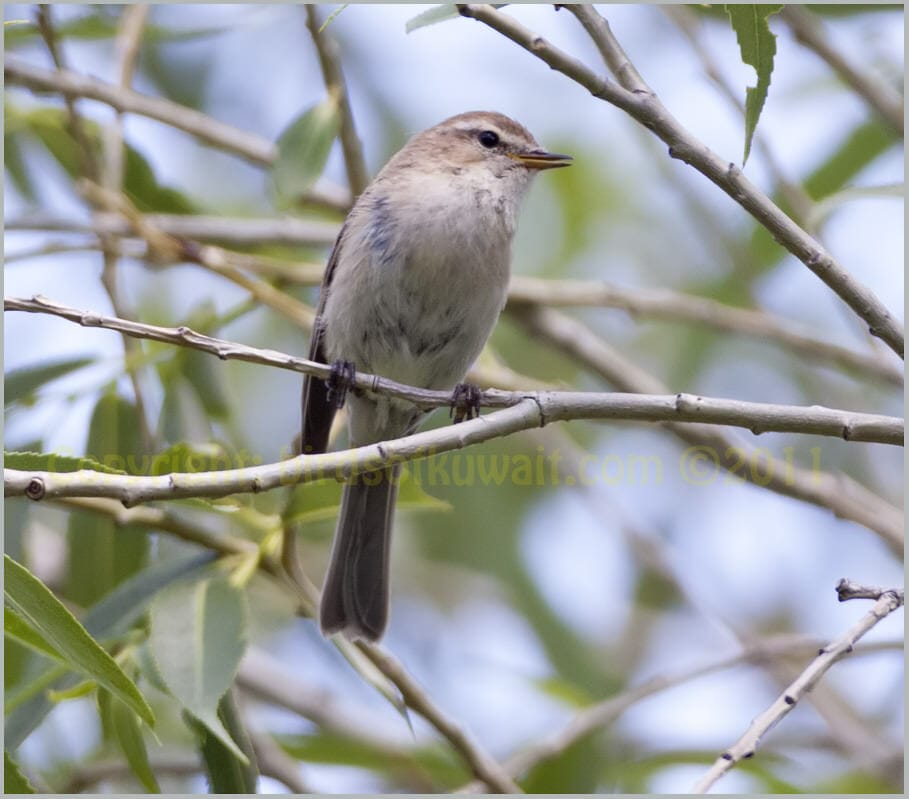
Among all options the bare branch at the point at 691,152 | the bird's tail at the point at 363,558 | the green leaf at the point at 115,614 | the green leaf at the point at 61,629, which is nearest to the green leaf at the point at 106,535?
the green leaf at the point at 115,614

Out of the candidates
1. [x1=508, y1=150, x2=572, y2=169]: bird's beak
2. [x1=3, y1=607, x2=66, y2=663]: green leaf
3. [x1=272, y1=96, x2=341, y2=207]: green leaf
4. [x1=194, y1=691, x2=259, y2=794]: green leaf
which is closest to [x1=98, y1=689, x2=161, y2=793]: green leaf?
[x1=194, y1=691, x2=259, y2=794]: green leaf

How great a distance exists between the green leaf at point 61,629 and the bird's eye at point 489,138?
2.90 meters

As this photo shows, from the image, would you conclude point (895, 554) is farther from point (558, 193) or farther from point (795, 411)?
point (558, 193)

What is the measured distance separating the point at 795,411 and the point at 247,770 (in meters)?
1.73

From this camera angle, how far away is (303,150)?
4164mm

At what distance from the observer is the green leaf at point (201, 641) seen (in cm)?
276

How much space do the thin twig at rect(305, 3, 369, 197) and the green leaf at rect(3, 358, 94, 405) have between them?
1323mm

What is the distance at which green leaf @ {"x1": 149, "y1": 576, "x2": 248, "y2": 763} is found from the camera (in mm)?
2762

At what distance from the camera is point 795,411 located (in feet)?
8.43

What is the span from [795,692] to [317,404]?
8.13 feet

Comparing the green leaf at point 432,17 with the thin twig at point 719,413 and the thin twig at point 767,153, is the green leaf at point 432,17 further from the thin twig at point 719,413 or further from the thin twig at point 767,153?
the thin twig at point 767,153

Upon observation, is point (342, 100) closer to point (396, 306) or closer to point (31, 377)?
point (396, 306)

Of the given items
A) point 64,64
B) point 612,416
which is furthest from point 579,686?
point 64,64

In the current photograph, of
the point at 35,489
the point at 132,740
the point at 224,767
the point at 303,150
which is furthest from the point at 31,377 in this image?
the point at 35,489
